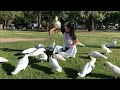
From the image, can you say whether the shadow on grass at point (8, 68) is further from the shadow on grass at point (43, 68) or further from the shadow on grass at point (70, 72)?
the shadow on grass at point (70, 72)

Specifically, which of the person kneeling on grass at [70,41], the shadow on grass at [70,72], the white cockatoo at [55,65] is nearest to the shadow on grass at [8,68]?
the white cockatoo at [55,65]

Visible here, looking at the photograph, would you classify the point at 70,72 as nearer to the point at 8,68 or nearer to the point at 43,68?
the point at 43,68

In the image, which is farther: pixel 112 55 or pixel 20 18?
pixel 20 18

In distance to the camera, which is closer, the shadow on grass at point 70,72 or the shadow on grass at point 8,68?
the shadow on grass at point 70,72

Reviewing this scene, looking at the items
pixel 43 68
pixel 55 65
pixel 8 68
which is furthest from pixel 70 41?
pixel 8 68

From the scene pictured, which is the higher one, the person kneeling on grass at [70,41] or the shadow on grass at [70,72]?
the person kneeling on grass at [70,41]

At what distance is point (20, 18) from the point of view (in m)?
67.7

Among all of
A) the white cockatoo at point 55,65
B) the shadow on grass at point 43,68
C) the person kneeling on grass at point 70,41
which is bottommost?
the shadow on grass at point 43,68

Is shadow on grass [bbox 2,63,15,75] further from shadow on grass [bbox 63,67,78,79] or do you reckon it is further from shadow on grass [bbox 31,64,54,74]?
shadow on grass [bbox 63,67,78,79]

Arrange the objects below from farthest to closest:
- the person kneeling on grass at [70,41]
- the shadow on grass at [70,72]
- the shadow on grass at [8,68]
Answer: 1. the person kneeling on grass at [70,41]
2. the shadow on grass at [8,68]
3. the shadow on grass at [70,72]
